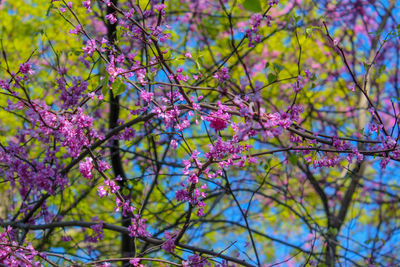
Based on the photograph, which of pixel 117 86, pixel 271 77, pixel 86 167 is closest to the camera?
pixel 117 86

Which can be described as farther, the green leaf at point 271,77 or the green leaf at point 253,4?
the green leaf at point 271,77

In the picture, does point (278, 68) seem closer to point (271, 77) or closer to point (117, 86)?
point (271, 77)

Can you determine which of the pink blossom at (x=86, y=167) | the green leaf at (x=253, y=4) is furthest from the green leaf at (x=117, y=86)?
the green leaf at (x=253, y=4)

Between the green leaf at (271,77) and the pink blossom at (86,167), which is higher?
the green leaf at (271,77)

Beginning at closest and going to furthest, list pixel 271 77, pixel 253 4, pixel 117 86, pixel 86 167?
pixel 253 4, pixel 117 86, pixel 86 167, pixel 271 77

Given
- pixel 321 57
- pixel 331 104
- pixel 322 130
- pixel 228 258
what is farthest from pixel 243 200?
pixel 228 258

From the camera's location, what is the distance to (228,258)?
298cm

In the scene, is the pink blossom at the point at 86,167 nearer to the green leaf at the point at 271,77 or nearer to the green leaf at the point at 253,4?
the green leaf at the point at 271,77

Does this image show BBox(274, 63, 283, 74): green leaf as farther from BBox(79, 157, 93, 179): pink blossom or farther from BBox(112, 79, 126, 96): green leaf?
BBox(79, 157, 93, 179): pink blossom

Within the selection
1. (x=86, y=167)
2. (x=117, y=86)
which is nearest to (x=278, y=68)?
(x=117, y=86)

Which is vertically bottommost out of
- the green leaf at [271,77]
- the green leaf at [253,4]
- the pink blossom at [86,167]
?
the pink blossom at [86,167]

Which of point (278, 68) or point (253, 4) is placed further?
point (278, 68)

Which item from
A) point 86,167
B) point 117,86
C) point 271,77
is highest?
point 271,77

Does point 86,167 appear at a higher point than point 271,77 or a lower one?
lower
